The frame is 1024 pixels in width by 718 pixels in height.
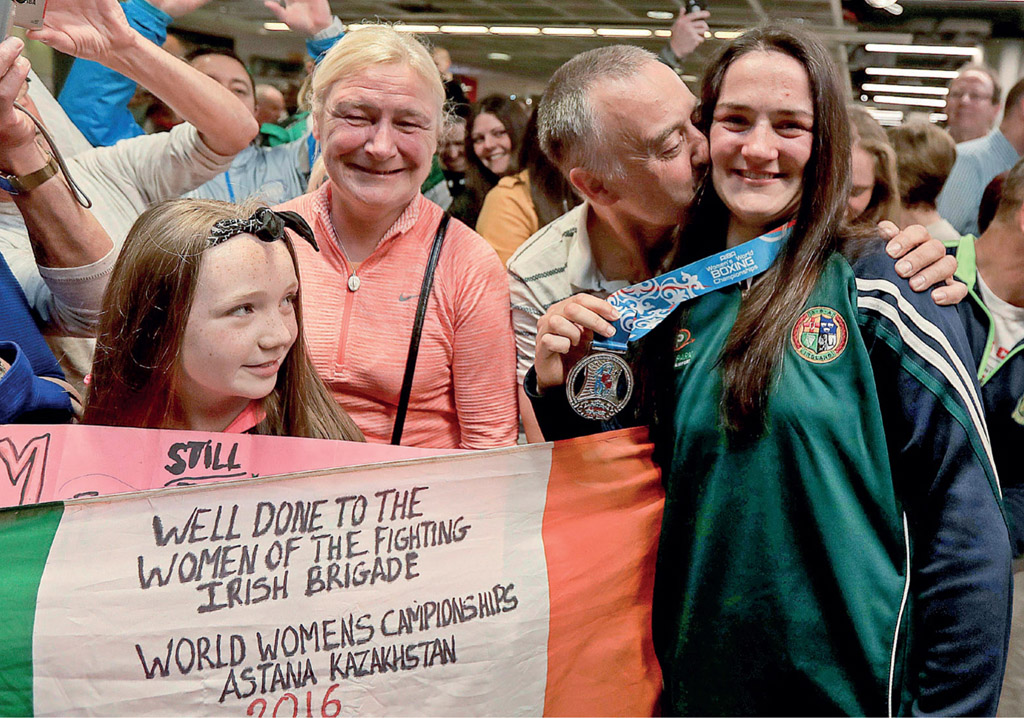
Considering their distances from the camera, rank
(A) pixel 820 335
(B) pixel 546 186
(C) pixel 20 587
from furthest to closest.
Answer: (B) pixel 546 186 → (A) pixel 820 335 → (C) pixel 20 587

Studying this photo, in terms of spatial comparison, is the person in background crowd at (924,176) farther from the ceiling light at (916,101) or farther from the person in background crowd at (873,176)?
the ceiling light at (916,101)

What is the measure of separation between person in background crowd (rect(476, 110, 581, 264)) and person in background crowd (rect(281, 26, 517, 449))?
105 cm

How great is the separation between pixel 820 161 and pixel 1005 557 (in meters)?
0.72

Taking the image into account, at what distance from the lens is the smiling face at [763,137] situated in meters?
1.46

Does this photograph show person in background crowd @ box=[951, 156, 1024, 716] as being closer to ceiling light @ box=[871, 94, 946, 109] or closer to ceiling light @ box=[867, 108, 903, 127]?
ceiling light @ box=[867, 108, 903, 127]

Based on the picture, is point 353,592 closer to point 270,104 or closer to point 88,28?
point 88,28

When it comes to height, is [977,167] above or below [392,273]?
above

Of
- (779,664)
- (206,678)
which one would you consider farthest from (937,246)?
(206,678)

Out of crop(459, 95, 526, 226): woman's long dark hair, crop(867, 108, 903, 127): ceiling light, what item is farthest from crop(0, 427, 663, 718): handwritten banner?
crop(867, 108, 903, 127): ceiling light

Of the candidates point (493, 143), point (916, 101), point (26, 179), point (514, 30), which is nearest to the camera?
point (26, 179)

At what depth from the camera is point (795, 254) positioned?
145 centimetres

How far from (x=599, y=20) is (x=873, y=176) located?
7.58 ft

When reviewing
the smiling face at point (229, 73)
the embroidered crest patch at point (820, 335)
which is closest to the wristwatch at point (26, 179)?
the embroidered crest patch at point (820, 335)

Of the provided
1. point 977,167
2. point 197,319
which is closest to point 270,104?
point 977,167
